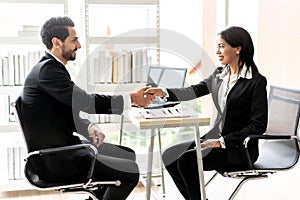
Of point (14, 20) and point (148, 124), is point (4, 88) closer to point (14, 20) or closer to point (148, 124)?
point (14, 20)

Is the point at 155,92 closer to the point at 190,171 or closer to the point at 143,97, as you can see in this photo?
the point at 143,97

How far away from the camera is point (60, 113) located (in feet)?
7.73

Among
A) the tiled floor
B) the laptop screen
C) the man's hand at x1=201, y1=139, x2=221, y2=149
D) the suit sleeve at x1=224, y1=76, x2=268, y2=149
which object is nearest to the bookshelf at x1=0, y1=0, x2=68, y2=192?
the tiled floor

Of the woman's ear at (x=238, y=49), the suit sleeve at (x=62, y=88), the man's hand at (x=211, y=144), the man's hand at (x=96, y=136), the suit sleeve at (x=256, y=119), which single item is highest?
the woman's ear at (x=238, y=49)

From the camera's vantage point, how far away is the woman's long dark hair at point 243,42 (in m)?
2.65

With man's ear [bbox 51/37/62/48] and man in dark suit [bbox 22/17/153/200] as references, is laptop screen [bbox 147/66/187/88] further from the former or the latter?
man's ear [bbox 51/37/62/48]

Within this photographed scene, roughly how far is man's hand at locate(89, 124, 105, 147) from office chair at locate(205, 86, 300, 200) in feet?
2.43

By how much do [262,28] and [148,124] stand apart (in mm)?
1856

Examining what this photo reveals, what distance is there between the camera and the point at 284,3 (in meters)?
3.45

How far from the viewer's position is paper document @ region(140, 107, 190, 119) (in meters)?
2.49

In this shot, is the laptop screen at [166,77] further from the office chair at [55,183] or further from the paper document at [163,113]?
the office chair at [55,183]

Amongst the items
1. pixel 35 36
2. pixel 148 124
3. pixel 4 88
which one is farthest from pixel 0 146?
pixel 148 124

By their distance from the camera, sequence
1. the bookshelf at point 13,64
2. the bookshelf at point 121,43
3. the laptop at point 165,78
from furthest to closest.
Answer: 1. the bookshelf at point 121,43
2. the bookshelf at point 13,64
3. the laptop at point 165,78

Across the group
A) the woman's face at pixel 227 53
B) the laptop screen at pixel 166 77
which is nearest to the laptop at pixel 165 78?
the laptop screen at pixel 166 77
